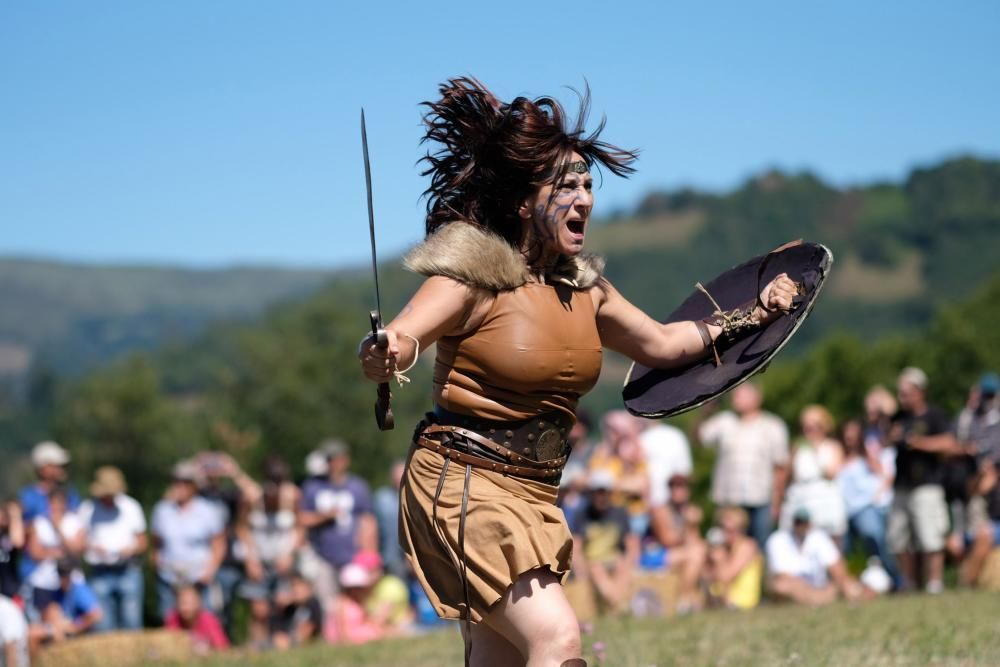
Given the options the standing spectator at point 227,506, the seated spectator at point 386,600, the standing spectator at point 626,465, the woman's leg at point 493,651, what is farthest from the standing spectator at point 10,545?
the woman's leg at point 493,651

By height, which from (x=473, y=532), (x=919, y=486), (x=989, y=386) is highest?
(x=473, y=532)

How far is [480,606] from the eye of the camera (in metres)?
4.60

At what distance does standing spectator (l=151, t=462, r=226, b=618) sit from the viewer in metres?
12.5

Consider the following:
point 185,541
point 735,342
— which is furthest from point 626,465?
point 735,342

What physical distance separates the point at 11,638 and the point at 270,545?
413cm

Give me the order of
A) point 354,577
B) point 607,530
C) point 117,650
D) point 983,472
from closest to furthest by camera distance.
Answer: point 117,650
point 983,472
point 607,530
point 354,577

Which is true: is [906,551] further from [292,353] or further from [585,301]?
[292,353]

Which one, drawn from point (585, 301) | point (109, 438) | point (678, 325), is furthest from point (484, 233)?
point (109, 438)

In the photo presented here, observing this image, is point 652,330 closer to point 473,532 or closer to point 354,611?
point 473,532

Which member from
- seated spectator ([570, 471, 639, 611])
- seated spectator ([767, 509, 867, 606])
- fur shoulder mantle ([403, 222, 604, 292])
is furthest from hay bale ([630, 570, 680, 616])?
fur shoulder mantle ([403, 222, 604, 292])

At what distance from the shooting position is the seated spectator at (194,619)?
40.5 feet

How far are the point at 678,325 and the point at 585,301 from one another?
2.32 ft

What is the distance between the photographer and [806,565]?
11734mm

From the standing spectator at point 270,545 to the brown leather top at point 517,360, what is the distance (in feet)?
27.2
